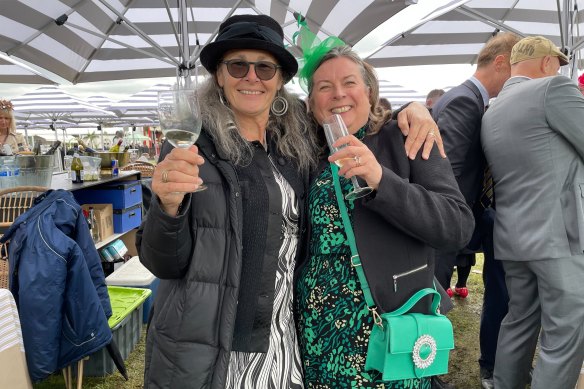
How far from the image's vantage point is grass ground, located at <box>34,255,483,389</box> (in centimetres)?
318

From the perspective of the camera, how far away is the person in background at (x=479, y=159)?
9.10 ft

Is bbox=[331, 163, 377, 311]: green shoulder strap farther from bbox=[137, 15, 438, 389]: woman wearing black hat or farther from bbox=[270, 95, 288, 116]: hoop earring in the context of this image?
bbox=[270, 95, 288, 116]: hoop earring

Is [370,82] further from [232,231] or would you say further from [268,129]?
[232,231]

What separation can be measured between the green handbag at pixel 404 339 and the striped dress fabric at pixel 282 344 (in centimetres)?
22

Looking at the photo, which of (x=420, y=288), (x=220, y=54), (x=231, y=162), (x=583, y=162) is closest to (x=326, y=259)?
(x=420, y=288)

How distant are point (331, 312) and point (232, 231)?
0.51m

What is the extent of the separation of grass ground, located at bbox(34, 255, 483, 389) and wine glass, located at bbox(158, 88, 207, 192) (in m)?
2.78

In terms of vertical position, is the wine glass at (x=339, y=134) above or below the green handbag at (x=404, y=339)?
above

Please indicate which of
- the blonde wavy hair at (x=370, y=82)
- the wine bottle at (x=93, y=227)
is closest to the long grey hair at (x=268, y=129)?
the blonde wavy hair at (x=370, y=82)

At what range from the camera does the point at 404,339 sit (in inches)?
54.6

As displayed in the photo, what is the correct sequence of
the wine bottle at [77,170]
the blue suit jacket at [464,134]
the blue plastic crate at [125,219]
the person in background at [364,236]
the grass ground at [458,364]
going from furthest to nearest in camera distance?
the blue plastic crate at [125,219], the wine bottle at [77,170], the grass ground at [458,364], the blue suit jacket at [464,134], the person in background at [364,236]

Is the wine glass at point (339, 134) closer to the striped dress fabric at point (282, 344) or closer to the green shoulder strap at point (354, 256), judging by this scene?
the green shoulder strap at point (354, 256)

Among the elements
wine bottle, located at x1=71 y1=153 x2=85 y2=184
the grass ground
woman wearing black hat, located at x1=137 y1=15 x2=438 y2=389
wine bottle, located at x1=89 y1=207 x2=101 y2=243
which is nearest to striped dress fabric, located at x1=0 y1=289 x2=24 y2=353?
woman wearing black hat, located at x1=137 y1=15 x2=438 y2=389

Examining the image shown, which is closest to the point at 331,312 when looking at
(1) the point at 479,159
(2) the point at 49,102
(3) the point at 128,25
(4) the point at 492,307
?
(1) the point at 479,159
